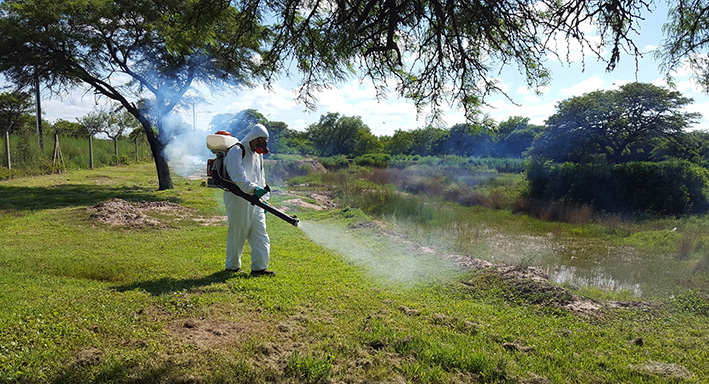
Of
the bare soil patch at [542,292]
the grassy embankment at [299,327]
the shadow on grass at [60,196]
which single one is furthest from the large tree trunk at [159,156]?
the bare soil patch at [542,292]

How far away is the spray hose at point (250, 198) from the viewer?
6.05 meters

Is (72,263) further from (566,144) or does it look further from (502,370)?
(566,144)

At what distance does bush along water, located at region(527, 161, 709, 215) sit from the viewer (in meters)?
18.7

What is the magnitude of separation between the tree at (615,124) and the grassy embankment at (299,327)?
27.1m

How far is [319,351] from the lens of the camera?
383 centimetres

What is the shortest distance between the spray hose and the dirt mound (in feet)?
17.8

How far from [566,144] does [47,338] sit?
35.9m

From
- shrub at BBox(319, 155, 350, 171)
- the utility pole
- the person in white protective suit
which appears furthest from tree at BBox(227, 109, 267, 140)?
the person in white protective suit

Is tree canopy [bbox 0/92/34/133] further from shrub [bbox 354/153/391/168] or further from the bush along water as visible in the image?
the bush along water

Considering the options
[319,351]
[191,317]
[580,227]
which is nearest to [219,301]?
[191,317]

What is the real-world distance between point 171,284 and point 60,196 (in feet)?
36.8

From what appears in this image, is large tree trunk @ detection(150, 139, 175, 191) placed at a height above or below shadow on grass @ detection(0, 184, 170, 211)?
above

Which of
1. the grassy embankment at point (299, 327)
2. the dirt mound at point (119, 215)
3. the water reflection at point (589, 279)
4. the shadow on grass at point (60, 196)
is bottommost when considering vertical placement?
→ the water reflection at point (589, 279)

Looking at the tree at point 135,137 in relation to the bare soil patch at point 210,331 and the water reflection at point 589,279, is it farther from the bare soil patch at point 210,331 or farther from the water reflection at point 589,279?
the bare soil patch at point 210,331
